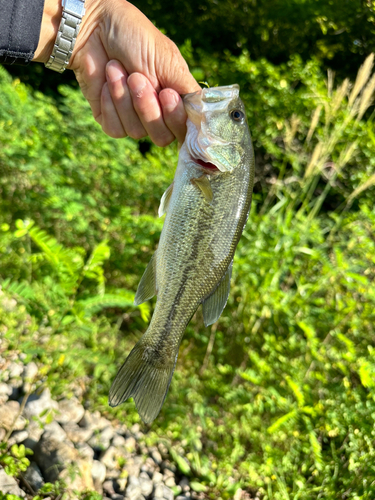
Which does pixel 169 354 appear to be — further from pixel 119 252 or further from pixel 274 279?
pixel 119 252

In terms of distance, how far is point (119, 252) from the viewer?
4.43 m

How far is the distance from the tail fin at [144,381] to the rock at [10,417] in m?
1.52

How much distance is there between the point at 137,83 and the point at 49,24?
1.83ft

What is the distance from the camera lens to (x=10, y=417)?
3.06 m

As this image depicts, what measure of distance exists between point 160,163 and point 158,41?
2430mm

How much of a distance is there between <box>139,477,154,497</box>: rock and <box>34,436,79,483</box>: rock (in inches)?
23.2

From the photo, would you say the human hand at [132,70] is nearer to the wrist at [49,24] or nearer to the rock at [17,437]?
the wrist at [49,24]

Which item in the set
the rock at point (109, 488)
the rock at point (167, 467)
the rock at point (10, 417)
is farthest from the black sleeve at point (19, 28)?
the rock at point (167, 467)

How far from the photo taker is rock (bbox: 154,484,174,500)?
3.33m

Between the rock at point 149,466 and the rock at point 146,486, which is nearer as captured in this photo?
the rock at point 146,486

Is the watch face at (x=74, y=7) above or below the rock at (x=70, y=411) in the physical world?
above

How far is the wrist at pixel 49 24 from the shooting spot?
225 centimetres

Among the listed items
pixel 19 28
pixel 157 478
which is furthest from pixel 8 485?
pixel 19 28

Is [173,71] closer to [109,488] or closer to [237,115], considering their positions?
[237,115]
